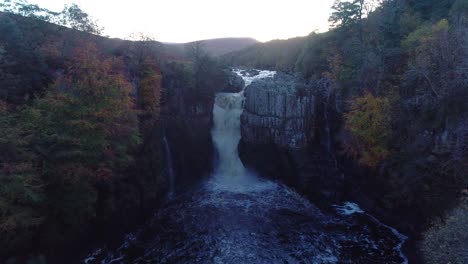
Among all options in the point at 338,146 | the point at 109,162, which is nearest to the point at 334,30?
the point at 338,146

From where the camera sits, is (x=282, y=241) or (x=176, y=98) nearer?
(x=282, y=241)

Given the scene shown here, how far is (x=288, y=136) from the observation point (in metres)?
30.4

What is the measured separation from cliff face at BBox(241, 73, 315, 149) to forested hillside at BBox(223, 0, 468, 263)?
309cm

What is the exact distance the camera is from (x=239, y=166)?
31.8 metres

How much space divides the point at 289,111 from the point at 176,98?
473 inches

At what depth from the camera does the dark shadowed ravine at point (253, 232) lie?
18.2 meters

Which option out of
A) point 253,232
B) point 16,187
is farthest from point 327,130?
point 16,187

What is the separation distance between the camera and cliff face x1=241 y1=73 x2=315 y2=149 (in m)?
30.0

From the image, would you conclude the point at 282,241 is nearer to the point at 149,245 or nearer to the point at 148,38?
the point at 149,245

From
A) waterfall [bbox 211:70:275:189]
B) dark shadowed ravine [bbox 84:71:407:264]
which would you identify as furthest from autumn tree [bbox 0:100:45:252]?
waterfall [bbox 211:70:275:189]

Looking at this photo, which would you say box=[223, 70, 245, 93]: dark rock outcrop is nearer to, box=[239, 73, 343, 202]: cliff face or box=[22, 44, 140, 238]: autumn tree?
box=[239, 73, 343, 202]: cliff face

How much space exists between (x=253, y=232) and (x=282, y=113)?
13.6 m

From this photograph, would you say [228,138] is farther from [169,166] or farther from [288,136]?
[169,166]

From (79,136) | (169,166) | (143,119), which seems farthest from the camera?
(169,166)
